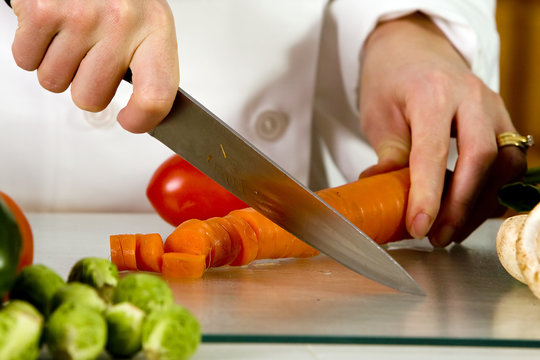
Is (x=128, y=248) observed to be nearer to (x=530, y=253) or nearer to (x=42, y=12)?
(x=42, y=12)

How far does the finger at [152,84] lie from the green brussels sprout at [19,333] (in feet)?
1.23

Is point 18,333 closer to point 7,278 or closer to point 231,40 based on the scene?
point 7,278

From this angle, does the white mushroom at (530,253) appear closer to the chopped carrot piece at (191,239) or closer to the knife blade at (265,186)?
the knife blade at (265,186)

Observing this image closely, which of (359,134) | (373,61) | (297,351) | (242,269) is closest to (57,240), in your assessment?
(242,269)

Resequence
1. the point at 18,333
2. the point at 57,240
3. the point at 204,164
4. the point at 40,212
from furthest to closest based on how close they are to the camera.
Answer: the point at 40,212 → the point at 57,240 → the point at 204,164 → the point at 18,333

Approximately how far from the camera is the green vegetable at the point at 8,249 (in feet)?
1.40

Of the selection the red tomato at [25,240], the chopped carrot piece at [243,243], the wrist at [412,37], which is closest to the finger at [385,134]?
the wrist at [412,37]

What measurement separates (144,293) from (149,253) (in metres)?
0.31

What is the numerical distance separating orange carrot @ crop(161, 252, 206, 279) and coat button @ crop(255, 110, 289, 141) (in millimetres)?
758

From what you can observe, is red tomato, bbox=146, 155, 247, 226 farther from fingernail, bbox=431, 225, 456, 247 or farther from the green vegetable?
the green vegetable

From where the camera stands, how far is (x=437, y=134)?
3.49ft

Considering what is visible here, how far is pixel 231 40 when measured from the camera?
1499 mm

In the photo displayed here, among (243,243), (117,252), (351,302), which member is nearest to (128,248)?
(117,252)

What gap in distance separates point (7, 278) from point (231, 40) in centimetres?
113
